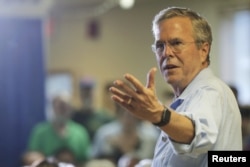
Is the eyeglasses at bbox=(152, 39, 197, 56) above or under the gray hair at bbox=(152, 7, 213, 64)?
under

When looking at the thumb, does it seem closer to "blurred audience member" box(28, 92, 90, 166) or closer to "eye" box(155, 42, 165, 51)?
"eye" box(155, 42, 165, 51)

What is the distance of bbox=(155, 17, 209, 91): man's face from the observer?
108 cm

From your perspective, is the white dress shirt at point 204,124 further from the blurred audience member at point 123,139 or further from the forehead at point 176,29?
the blurred audience member at point 123,139

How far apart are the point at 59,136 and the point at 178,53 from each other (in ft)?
5.71

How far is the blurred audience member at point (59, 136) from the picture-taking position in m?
2.61

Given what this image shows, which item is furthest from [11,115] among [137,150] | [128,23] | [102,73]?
[102,73]

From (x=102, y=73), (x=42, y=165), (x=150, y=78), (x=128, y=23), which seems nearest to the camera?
(x=150, y=78)

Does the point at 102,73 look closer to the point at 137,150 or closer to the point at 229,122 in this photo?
the point at 137,150

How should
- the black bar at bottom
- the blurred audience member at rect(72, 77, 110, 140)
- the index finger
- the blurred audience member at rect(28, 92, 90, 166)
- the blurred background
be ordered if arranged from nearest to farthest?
1. the index finger
2. the black bar at bottom
3. the blurred audience member at rect(28, 92, 90, 166)
4. the blurred background
5. the blurred audience member at rect(72, 77, 110, 140)

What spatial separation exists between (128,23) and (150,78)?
3231 mm

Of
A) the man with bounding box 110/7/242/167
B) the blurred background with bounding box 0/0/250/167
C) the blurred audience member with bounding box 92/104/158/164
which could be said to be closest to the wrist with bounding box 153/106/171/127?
the man with bounding box 110/7/242/167

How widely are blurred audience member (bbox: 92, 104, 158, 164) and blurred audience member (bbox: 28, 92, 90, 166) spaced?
6cm

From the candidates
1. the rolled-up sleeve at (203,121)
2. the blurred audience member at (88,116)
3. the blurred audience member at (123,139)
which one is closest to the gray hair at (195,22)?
the rolled-up sleeve at (203,121)

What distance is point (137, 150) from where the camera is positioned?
8.02 feet
